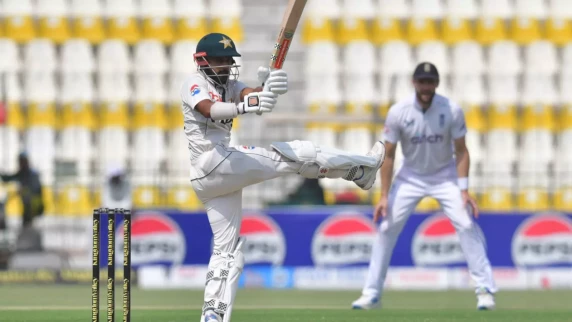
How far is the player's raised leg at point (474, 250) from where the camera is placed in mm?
8109

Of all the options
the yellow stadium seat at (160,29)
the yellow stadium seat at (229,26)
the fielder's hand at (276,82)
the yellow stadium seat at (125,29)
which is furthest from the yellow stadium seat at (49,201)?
the fielder's hand at (276,82)

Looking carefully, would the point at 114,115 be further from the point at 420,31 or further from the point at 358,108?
the point at 420,31

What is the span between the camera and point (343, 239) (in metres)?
12.7

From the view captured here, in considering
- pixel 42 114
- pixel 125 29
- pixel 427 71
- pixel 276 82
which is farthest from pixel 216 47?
pixel 125 29

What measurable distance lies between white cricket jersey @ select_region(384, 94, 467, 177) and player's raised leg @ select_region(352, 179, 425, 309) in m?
0.24

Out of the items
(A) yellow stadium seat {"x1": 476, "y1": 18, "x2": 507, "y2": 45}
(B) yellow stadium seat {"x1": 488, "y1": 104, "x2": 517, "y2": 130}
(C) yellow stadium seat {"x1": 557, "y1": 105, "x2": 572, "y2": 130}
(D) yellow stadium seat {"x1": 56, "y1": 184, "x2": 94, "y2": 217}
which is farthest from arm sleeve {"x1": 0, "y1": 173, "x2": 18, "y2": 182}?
(C) yellow stadium seat {"x1": 557, "y1": 105, "x2": 572, "y2": 130}

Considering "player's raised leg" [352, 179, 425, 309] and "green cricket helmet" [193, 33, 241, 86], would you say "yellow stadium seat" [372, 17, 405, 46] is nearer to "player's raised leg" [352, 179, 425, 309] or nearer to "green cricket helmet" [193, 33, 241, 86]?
"player's raised leg" [352, 179, 425, 309]

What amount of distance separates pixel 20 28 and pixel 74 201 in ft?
10.7

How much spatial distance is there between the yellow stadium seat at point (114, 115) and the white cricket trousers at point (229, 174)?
9023 mm

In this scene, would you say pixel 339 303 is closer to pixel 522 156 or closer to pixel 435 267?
pixel 435 267

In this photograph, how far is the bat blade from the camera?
6.25 metres

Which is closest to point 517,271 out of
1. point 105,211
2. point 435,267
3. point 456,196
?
point 435,267

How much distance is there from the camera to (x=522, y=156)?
596 inches

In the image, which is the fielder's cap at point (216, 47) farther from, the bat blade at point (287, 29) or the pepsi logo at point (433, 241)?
the pepsi logo at point (433, 241)
